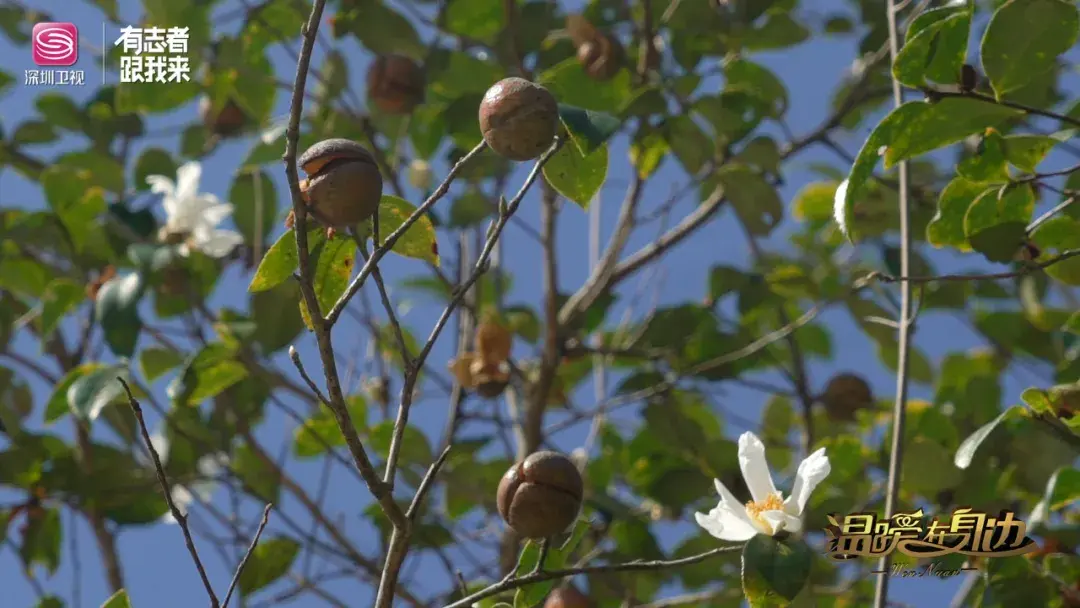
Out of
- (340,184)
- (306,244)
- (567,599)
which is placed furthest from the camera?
(567,599)

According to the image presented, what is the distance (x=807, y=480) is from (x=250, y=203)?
43.7 inches

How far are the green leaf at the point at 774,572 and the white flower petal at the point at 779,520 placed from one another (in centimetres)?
3

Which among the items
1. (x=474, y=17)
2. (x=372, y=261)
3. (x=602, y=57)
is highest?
(x=474, y=17)

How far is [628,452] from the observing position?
1784 millimetres

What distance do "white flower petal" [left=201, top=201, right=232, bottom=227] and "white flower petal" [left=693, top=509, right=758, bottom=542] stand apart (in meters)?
1.02

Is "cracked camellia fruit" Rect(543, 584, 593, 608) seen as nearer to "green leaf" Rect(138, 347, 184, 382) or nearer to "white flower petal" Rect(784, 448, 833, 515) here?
"white flower petal" Rect(784, 448, 833, 515)

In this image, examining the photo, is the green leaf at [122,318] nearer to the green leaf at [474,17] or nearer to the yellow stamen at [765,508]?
the green leaf at [474,17]

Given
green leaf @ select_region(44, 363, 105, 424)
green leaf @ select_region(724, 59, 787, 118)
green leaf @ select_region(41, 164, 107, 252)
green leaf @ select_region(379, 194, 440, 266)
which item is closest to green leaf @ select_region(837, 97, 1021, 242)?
green leaf @ select_region(379, 194, 440, 266)

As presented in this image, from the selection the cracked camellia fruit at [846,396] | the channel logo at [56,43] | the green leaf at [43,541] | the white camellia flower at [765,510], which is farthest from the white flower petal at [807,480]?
the channel logo at [56,43]

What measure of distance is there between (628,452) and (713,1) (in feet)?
2.21

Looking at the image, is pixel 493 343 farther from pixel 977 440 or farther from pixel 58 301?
pixel 977 440

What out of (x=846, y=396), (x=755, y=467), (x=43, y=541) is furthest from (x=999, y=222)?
(x=43, y=541)

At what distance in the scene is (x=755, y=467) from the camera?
93 cm

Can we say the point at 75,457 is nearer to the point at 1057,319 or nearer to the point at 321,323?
the point at 321,323
